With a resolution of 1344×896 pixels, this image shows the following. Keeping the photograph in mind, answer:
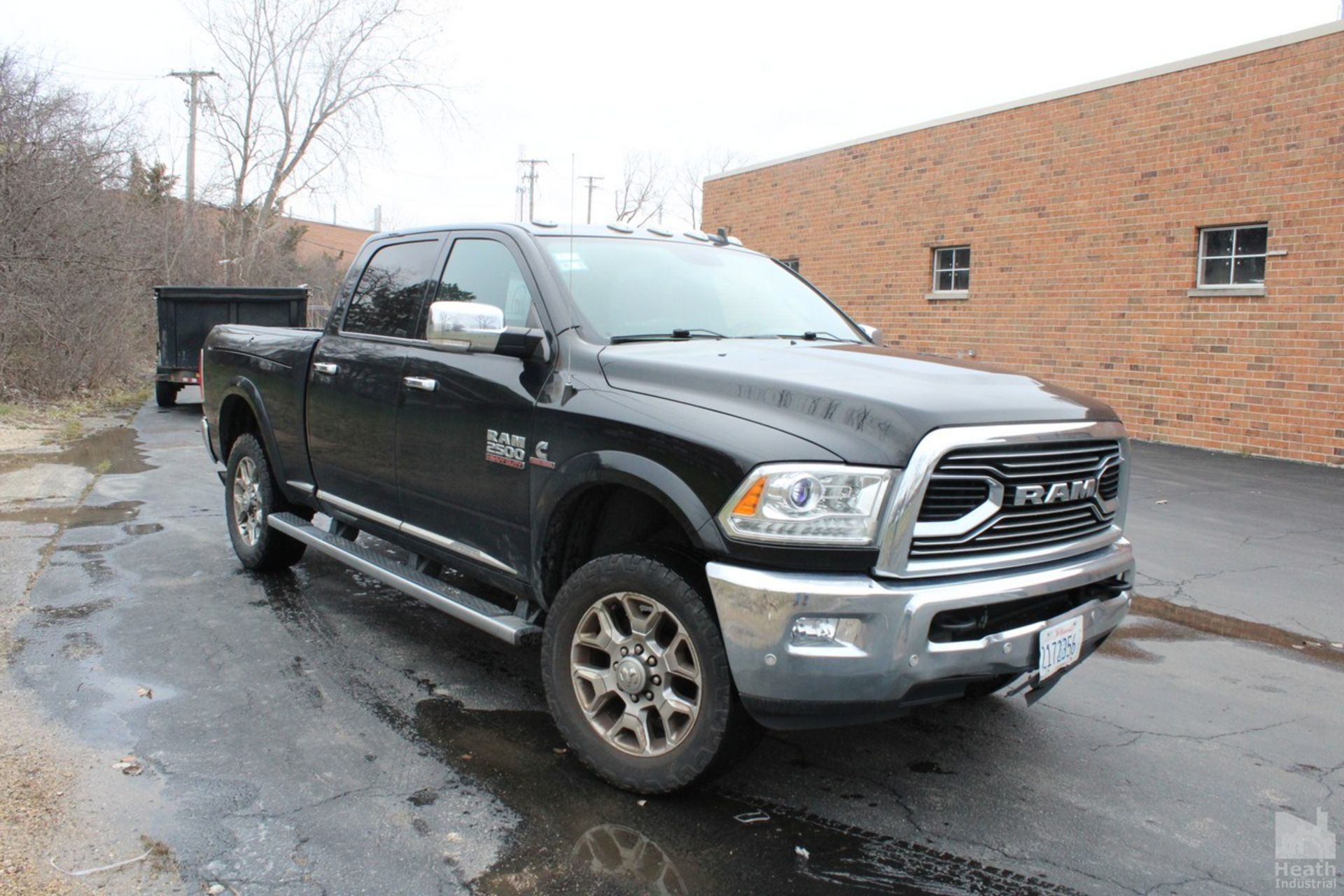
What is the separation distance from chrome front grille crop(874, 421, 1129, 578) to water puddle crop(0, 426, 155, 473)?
9.38m

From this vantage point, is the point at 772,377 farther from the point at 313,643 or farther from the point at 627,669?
the point at 313,643

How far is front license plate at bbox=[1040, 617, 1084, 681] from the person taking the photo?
3105 millimetres

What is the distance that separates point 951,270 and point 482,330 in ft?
46.1

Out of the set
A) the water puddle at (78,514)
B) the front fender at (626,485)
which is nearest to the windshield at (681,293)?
the front fender at (626,485)

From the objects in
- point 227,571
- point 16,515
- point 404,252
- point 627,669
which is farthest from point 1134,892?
point 16,515

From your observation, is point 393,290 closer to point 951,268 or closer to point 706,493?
point 706,493

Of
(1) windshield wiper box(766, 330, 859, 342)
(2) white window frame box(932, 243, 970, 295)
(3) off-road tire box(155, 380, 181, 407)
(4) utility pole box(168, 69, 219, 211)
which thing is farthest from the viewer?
(4) utility pole box(168, 69, 219, 211)

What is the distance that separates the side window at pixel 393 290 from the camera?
15.9ft

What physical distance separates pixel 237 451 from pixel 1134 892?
5.40 m

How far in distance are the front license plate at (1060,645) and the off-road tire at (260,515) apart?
4281 millimetres

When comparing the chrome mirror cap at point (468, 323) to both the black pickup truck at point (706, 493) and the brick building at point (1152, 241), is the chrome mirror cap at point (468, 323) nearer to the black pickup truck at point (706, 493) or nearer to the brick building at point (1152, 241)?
the black pickup truck at point (706, 493)

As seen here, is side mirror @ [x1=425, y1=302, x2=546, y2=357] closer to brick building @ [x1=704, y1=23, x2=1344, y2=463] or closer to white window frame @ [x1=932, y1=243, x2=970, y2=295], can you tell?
brick building @ [x1=704, y1=23, x2=1344, y2=463]

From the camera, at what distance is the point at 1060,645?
3.18 metres

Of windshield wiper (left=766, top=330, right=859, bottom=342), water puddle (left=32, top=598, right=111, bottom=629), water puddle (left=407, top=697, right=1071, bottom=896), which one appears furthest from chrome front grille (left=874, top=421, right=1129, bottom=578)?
water puddle (left=32, top=598, right=111, bottom=629)
